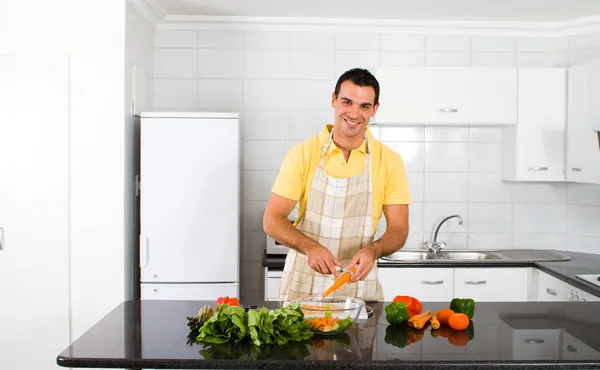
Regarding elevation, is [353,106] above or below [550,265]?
above

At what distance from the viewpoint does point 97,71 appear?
3.56 metres

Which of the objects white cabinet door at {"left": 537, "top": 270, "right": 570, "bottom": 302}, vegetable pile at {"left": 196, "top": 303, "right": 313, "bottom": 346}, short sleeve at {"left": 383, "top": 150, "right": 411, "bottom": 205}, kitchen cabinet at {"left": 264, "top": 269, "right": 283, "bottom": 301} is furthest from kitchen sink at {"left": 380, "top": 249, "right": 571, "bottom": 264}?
vegetable pile at {"left": 196, "top": 303, "right": 313, "bottom": 346}

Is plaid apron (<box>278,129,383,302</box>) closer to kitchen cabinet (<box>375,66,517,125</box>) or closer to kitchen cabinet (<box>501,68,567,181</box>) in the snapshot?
kitchen cabinet (<box>375,66,517,125</box>)

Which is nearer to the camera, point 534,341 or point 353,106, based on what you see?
point 534,341

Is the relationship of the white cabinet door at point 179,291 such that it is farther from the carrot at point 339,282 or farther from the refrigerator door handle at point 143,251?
the carrot at point 339,282

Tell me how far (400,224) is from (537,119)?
180 centimetres

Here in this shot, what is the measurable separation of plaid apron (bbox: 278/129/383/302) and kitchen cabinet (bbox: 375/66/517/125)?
54.7 inches

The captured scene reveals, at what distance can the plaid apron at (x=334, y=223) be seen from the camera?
2725 mm

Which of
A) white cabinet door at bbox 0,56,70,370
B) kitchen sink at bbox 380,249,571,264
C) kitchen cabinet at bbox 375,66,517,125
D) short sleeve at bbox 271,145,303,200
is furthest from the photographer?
kitchen sink at bbox 380,249,571,264

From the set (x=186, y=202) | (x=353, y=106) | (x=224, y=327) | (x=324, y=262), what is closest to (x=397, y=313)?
(x=324, y=262)

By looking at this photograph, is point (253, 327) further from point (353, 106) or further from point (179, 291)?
point (179, 291)

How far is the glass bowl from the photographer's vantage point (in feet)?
6.59

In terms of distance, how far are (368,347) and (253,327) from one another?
352mm

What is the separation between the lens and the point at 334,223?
273 cm
